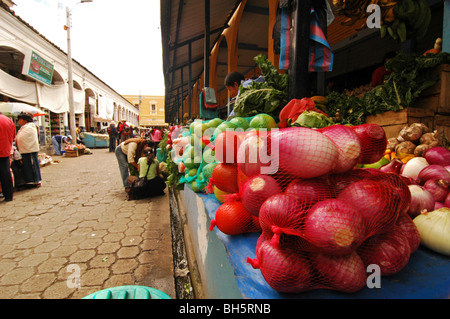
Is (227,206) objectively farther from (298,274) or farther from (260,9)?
(260,9)

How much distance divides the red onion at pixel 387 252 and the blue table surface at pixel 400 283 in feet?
0.20

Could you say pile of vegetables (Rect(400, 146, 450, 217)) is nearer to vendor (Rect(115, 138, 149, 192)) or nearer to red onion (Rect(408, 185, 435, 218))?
red onion (Rect(408, 185, 435, 218))

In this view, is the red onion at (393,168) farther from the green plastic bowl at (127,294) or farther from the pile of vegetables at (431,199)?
the green plastic bowl at (127,294)

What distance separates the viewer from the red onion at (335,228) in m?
0.79

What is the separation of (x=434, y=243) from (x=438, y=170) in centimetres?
66

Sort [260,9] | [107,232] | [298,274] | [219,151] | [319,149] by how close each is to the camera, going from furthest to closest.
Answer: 1. [260,9]
2. [107,232]
3. [219,151]
4. [319,149]
5. [298,274]

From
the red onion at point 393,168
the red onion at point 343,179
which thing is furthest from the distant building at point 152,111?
the red onion at point 343,179

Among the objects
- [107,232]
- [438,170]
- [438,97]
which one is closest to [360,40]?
[438,97]

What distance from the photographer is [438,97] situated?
3.07 m

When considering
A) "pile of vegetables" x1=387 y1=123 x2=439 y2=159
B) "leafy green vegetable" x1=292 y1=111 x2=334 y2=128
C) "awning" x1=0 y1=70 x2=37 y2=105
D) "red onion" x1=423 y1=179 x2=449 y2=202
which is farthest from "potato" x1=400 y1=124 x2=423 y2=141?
"awning" x1=0 y1=70 x2=37 y2=105

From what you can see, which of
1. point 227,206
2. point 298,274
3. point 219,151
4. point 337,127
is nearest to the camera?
point 298,274

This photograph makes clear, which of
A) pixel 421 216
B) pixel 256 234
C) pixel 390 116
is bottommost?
pixel 256 234

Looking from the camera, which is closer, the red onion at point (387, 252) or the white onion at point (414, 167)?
the red onion at point (387, 252)

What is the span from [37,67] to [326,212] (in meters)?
17.9
